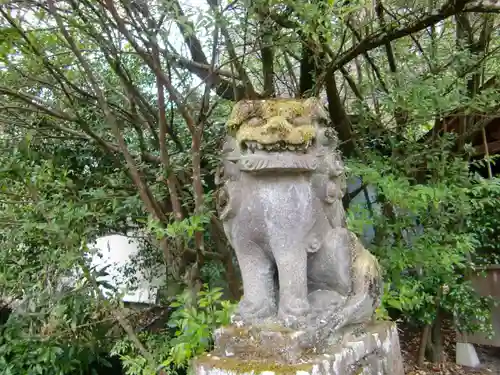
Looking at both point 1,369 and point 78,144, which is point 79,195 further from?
point 1,369

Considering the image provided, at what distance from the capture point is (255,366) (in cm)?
158

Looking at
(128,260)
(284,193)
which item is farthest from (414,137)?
(128,260)

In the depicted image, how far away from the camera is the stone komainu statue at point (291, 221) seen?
1.77m

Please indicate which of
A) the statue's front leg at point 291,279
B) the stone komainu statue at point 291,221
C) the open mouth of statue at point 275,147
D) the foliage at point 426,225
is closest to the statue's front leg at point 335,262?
the stone komainu statue at point 291,221

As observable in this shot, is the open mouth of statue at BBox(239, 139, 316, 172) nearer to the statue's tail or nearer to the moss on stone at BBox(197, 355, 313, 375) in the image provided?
the statue's tail

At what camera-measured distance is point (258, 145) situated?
1.76 m

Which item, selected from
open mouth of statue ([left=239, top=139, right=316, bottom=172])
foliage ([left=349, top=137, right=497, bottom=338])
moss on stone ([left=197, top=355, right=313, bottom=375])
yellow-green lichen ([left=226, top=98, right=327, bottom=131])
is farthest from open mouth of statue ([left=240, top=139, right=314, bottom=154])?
foliage ([left=349, top=137, right=497, bottom=338])

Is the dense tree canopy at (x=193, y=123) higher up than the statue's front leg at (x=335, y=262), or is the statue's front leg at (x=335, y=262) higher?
the dense tree canopy at (x=193, y=123)

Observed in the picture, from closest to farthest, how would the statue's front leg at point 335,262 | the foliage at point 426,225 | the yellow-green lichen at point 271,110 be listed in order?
the yellow-green lichen at point 271,110 < the statue's front leg at point 335,262 < the foliage at point 426,225

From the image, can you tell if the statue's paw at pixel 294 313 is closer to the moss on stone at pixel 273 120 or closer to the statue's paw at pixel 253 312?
the statue's paw at pixel 253 312

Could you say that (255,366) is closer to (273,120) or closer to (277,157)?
(277,157)

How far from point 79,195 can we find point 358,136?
2.26m

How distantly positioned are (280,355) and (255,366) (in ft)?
0.30

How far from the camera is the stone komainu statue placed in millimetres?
1768
